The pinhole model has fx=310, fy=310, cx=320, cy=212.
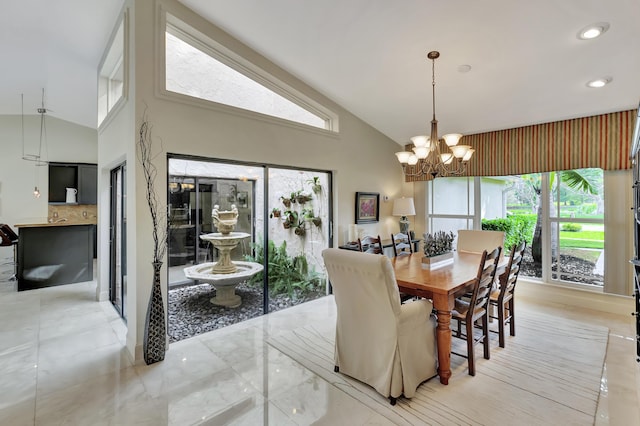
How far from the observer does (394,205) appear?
559 centimetres

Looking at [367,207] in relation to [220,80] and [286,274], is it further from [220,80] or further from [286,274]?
[220,80]

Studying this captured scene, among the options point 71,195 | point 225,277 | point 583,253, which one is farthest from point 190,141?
point 71,195

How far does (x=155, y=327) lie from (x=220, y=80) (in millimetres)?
2699

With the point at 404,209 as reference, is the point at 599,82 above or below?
above

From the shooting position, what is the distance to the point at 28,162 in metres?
6.77

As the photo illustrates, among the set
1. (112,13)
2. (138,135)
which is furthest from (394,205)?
(112,13)

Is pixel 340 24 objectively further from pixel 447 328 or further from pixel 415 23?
pixel 447 328

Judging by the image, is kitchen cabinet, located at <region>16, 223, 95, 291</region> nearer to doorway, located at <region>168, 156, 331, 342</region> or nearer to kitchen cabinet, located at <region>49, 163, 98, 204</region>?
kitchen cabinet, located at <region>49, 163, 98, 204</region>

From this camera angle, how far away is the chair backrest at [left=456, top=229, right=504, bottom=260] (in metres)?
3.94

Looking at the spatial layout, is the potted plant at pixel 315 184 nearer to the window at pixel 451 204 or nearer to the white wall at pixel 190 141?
the white wall at pixel 190 141

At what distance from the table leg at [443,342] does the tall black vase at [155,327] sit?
2404 millimetres

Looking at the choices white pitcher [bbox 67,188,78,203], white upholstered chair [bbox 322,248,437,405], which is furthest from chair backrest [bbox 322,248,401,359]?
white pitcher [bbox 67,188,78,203]

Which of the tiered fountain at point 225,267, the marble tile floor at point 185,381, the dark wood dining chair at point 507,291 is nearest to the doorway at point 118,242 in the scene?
the marble tile floor at point 185,381

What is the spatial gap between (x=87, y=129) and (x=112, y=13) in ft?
17.1
